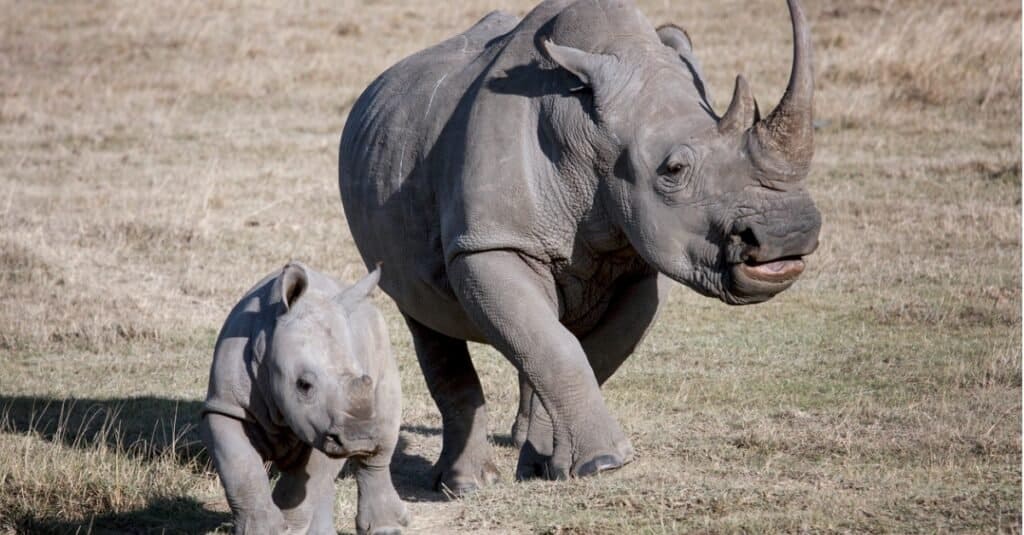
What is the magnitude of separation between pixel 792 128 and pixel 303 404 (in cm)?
206

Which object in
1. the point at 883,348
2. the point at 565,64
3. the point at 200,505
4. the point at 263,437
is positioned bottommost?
the point at 883,348

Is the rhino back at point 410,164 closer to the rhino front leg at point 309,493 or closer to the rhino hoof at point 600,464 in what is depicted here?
the rhino hoof at point 600,464

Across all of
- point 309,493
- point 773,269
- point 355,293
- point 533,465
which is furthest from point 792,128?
point 309,493

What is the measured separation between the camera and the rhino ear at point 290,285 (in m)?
5.59

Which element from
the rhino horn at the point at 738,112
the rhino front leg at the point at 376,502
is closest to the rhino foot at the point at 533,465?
the rhino front leg at the point at 376,502

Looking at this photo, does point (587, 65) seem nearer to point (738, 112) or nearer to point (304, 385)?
point (738, 112)

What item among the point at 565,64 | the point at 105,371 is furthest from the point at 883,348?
the point at 105,371

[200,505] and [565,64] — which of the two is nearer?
[565,64]

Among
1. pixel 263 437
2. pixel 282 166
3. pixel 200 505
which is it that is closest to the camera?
pixel 263 437

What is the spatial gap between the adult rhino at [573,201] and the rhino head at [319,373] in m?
1.11

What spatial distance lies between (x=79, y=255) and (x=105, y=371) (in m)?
2.38

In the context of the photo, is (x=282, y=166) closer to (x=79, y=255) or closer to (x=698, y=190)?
(x=79, y=255)

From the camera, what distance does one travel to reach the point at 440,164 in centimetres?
708

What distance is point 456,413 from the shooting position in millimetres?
7605
